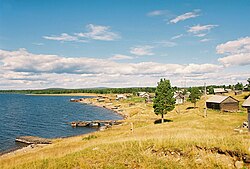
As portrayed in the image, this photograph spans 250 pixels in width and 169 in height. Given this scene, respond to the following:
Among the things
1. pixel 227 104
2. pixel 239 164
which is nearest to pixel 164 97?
pixel 227 104

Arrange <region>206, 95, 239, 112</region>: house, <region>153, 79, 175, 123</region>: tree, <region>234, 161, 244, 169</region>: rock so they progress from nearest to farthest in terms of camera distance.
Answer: <region>234, 161, 244, 169</region>: rock, <region>153, 79, 175, 123</region>: tree, <region>206, 95, 239, 112</region>: house

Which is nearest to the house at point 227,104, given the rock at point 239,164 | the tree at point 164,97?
the tree at point 164,97

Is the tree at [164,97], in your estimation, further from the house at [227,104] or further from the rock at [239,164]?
the rock at [239,164]

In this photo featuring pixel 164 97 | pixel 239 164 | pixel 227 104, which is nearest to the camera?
pixel 239 164

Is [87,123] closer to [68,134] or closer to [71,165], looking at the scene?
[68,134]

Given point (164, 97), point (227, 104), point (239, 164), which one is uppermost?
point (164, 97)

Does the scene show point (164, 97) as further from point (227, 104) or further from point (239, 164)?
point (239, 164)

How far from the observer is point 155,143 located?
19938 millimetres

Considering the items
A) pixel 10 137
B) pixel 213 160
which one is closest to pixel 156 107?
pixel 10 137

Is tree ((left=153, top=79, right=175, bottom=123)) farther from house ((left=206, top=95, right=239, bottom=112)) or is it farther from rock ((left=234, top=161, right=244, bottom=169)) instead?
rock ((left=234, top=161, right=244, bottom=169))

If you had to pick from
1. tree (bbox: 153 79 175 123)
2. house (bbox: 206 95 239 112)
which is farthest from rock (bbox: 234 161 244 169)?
house (bbox: 206 95 239 112)

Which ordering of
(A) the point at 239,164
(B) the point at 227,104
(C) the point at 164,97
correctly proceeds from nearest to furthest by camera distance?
(A) the point at 239,164, (C) the point at 164,97, (B) the point at 227,104

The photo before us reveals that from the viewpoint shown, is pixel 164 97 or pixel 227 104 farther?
pixel 227 104

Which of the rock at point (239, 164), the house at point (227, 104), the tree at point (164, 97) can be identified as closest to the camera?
the rock at point (239, 164)
